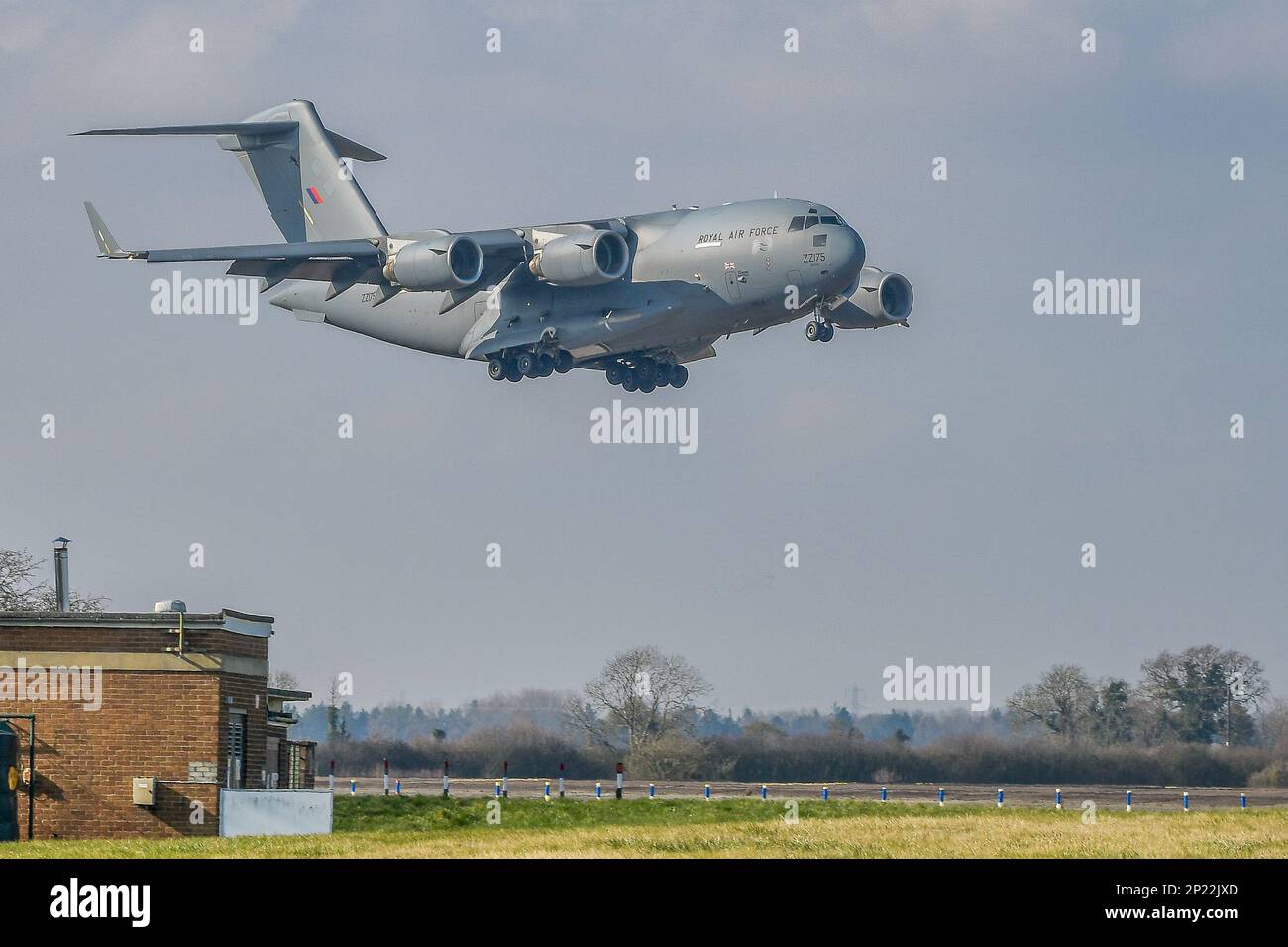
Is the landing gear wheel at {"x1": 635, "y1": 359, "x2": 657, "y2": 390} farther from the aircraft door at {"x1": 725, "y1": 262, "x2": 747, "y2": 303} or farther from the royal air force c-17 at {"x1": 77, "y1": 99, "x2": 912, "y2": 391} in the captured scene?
the aircraft door at {"x1": 725, "y1": 262, "x2": 747, "y2": 303}

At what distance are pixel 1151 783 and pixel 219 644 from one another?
3621 centimetres

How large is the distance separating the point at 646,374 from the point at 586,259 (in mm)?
4252

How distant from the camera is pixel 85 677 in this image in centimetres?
3100

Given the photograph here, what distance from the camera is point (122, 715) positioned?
3086 centimetres

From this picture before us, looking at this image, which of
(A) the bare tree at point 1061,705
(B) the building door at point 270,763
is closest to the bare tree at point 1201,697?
(A) the bare tree at point 1061,705

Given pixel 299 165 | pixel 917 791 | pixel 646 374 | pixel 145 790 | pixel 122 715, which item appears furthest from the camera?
pixel 299 165

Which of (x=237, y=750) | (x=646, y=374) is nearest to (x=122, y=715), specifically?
(x=237, y=750)

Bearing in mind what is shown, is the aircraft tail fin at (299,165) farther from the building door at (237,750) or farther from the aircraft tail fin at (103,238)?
the building door at (237,750)

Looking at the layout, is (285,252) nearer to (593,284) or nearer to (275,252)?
(275,252)

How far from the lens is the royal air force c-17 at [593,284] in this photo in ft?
142

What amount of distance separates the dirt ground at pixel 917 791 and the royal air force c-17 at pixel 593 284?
10402 millimetres

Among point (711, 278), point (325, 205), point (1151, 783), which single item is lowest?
point (1151, 783)
